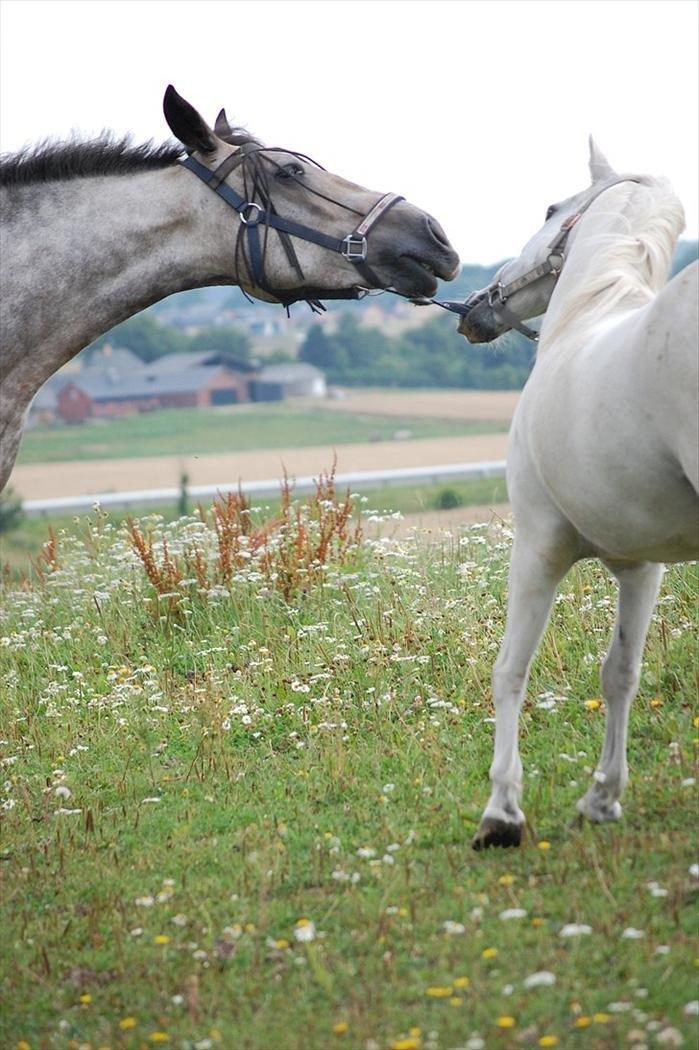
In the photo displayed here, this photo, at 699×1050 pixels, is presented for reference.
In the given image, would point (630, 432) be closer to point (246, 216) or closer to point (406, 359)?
point (246, 216)

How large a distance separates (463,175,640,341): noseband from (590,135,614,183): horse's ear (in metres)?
0.14

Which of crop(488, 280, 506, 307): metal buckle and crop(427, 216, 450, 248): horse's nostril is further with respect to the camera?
crop(488, 280, 506, 307): metal buckle

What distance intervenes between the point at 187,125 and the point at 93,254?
0.62 m

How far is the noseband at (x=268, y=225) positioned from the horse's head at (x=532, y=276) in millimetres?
496

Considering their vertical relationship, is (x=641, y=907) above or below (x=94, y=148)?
below

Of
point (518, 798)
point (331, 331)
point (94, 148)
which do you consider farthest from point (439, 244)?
point (331, 331)

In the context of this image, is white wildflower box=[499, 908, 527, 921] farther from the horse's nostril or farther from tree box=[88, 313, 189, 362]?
tree box=[88, 313, 189, 362]

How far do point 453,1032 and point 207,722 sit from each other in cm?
303

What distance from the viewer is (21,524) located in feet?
175

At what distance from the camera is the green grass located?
8312cm

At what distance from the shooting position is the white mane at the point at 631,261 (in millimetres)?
4066

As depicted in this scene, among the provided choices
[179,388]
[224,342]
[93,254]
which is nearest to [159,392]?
[179,388]

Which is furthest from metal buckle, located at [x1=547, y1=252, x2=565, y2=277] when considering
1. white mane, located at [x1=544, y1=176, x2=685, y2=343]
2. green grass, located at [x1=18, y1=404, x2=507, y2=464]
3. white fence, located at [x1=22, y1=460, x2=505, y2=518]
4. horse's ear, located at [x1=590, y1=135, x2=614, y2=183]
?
green grass, located at [x1=18, y1=404, x2=507, y2=464]

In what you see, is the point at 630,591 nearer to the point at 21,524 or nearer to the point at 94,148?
the point at 94,148
